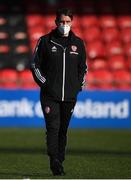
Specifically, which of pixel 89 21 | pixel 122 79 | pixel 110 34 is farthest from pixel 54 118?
pixel 89 21

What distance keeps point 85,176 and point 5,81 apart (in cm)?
1136

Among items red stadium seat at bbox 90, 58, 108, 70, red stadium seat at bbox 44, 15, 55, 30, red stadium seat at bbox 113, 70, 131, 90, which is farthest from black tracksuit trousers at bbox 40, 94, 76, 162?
red stadium seat at bbox 44, 15, 55, 30

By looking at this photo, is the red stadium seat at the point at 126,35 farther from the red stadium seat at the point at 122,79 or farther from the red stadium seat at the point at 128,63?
the red stadium seat at the point at 122,79

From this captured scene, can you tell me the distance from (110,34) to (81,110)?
6.01 metres

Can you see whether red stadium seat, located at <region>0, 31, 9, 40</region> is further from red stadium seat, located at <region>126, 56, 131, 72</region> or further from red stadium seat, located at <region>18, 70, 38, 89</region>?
red stadium seat, located at <region>126, 56, 131, 72</region>

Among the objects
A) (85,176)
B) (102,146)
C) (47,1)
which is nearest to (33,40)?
(47,1)

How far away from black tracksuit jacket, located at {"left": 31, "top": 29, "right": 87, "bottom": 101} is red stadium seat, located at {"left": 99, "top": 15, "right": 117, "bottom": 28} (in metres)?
16.2

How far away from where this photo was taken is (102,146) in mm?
15203

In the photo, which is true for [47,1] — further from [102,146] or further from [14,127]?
[102,146]

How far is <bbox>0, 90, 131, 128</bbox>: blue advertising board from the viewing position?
19.8m

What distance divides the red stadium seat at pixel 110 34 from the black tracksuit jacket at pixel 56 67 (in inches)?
614

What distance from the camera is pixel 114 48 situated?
24641 millimetres

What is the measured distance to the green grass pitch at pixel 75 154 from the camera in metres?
10.0

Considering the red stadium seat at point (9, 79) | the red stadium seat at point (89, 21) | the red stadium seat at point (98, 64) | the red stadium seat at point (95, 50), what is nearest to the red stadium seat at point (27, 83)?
the red stadium seat at point (9, 79)
